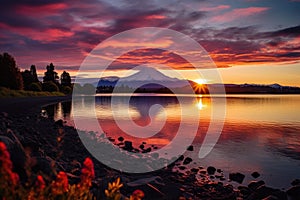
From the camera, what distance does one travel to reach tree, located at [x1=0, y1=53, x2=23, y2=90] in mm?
69875

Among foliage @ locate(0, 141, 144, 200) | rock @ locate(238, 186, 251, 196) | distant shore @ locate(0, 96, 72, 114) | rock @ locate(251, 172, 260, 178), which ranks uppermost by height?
foliage @ locate(0, 141, 144, 200)

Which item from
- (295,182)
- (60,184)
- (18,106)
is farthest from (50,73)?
(60,184)

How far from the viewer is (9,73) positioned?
6994 centimetres

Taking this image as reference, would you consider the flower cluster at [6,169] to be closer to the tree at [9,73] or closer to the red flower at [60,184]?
the red flower at [60,184]

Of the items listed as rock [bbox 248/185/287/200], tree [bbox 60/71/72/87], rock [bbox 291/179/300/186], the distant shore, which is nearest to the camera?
rock [bbox 248/185/287/200]

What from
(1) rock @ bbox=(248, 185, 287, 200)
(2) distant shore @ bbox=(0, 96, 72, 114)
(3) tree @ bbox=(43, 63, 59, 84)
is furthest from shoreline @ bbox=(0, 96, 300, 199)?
(3) tree @ bbox=(43, 63, 59, 84)

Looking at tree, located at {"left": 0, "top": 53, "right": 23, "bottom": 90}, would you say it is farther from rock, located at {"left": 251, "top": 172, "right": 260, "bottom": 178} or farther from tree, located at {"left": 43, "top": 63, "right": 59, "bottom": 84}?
rock, located at {"left": 251, "top": 172, "right": 260, "bottom": 178}

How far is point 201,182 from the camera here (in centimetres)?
1459

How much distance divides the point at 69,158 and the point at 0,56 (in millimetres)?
68380

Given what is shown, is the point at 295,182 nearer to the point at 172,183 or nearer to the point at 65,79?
the point at 172,183

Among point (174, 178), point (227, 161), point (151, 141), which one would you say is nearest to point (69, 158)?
point (174, 178)

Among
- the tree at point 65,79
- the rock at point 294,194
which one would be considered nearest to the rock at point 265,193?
the rock at point 294,194

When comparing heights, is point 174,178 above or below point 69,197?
below

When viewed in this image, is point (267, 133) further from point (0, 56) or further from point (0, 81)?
point (0, 56)
